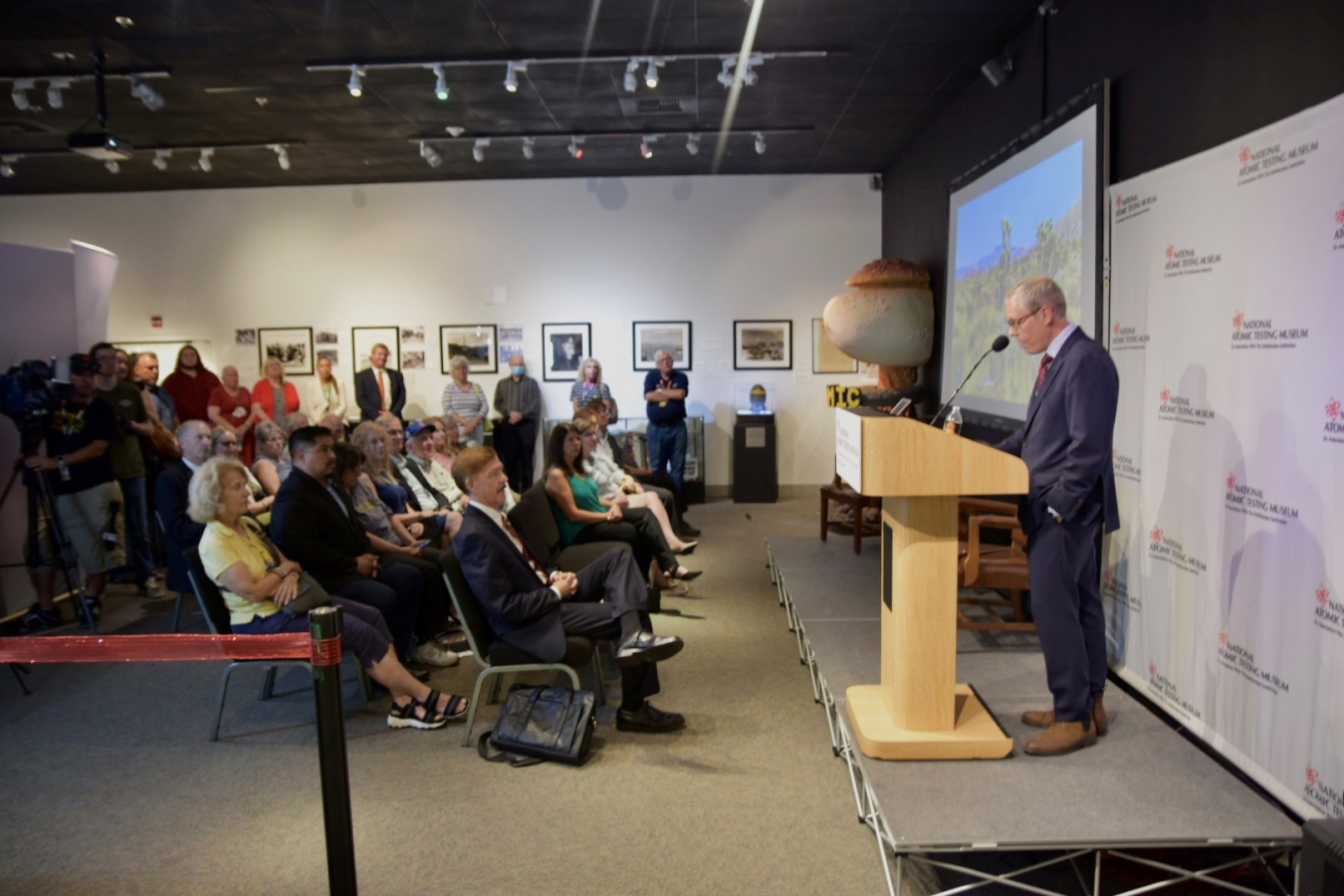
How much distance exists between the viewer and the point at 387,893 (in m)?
Result: 2.76

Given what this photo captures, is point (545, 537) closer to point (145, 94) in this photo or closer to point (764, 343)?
point (145, 94)

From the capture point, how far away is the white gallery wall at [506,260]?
33.4 ft

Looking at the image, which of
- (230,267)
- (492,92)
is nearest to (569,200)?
(492,92)

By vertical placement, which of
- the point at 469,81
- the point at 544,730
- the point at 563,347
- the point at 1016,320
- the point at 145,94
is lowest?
the point at 544,730

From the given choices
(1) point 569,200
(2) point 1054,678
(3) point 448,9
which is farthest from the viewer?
(1) point 569,200

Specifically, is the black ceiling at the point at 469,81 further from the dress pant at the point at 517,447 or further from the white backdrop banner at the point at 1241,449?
the dress pant at the point at 517,447

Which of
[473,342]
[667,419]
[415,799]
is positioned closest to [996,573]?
[415,799]

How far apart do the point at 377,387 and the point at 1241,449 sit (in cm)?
831

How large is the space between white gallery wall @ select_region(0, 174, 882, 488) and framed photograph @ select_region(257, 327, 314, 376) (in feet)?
0.50

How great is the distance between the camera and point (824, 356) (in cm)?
1030

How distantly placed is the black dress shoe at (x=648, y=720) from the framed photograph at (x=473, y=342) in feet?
23.0

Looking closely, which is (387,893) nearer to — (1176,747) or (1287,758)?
(1176,747)

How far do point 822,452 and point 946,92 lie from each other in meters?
4.43

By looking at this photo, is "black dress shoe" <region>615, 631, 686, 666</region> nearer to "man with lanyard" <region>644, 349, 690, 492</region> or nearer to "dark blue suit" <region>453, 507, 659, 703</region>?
"dark blue suit" <region>453, 507, 659, 703</region>
